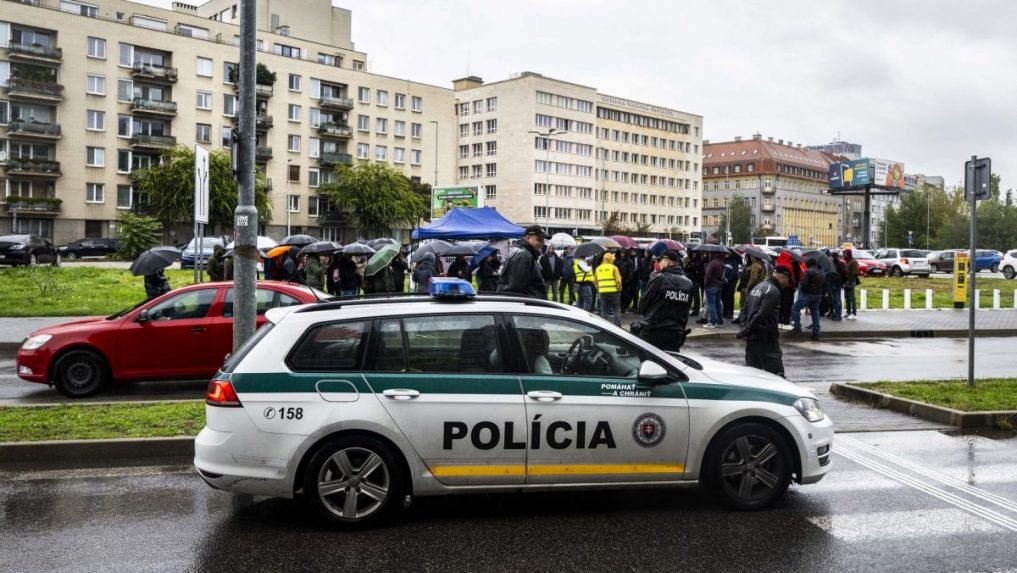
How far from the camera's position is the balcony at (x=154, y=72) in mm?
64875

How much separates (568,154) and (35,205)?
6152 centimetres

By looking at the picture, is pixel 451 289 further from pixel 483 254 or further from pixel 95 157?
pixel 95 157

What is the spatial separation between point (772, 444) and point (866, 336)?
50.2ft

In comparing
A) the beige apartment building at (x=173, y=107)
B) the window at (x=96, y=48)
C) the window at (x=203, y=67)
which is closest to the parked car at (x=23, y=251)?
the beige apartment building at (x=173, y=107)

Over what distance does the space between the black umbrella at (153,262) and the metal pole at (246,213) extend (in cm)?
548

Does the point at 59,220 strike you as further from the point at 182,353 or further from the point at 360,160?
the point at 182,353

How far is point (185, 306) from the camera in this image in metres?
11.0

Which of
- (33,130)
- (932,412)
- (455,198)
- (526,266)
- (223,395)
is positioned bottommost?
(932,412)

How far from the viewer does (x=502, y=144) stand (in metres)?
102

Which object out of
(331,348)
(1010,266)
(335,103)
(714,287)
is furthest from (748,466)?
(335,103)

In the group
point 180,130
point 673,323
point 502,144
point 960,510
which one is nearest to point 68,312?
point 673,323

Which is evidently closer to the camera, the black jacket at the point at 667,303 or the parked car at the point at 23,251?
the black jacket at the point at 667,303

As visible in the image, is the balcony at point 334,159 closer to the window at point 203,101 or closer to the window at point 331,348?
the window at point 203,101

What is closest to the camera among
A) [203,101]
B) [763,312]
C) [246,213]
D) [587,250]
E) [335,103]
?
[246,213]
